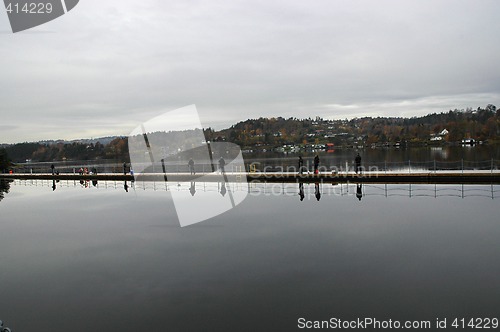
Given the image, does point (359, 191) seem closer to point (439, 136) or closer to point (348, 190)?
point (348, 190)

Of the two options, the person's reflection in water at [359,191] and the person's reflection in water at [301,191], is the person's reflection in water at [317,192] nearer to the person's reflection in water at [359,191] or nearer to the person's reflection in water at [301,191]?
the person's reflection in water at [301,191]

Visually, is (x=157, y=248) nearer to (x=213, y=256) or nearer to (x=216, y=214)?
(x=213, y=256)

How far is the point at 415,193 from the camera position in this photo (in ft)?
75.3


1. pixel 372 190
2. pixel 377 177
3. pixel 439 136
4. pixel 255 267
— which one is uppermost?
pixel 439 136

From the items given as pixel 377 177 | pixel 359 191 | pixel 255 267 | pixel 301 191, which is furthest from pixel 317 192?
pixel 255 267

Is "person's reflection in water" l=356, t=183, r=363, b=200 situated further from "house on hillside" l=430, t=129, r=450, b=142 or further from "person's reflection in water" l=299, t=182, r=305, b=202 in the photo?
"house on hillside" l=430, t=129, r=450, b=142

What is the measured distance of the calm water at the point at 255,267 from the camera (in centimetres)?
843

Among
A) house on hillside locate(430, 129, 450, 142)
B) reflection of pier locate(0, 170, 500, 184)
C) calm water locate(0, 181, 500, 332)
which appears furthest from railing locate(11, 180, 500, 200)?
house on hillside locate(430, 129, 450, 142)

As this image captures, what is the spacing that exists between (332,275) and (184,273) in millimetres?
3944

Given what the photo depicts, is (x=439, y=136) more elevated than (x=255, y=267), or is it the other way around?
(x=439, y=136)

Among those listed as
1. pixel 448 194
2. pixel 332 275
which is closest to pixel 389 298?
pixel 332 275

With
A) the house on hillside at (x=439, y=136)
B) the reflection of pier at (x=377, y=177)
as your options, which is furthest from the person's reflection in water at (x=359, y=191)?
the house on hillside at (x=439, y=136)

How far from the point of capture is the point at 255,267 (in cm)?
1102

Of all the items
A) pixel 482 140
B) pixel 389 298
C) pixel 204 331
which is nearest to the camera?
pixel 204 331
